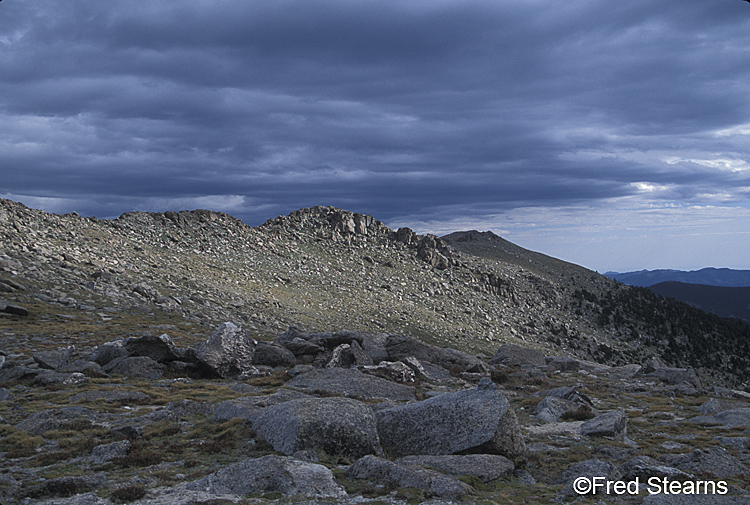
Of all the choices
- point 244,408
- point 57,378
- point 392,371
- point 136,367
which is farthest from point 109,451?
point 392,371

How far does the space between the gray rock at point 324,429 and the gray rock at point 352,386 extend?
8.70 metres

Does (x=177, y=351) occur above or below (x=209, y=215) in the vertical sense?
below

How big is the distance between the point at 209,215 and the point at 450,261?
64181 millimetres

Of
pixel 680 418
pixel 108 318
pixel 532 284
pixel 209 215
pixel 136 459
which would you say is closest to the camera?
pixel 136 459

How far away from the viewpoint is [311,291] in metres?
79.9

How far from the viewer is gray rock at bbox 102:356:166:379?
95.7 feet

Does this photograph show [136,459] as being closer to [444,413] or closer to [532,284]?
[444,413]

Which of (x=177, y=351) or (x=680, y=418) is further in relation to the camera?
(x=177, y=351)

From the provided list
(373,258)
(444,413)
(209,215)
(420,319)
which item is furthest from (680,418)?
(209,215)

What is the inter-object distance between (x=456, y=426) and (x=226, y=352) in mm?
21029

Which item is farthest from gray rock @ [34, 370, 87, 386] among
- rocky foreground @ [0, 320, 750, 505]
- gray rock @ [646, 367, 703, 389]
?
gray rock @ [646, 367, 703, 389]

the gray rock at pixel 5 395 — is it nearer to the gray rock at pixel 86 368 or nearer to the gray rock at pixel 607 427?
the gray rock at pixel 86 368

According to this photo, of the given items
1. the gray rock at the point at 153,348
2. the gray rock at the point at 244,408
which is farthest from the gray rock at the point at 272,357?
the gray rock at the point at 244,408

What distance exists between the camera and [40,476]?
12930 mm
